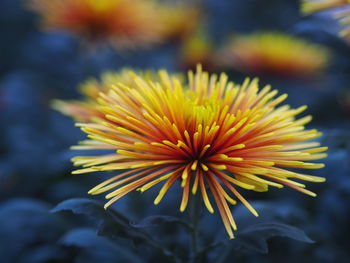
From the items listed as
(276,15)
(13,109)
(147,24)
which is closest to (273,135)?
(147,24)

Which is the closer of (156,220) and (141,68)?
(156,220)

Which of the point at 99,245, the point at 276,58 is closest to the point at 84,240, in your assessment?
the point at 99,245

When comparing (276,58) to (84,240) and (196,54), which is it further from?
(84,240)

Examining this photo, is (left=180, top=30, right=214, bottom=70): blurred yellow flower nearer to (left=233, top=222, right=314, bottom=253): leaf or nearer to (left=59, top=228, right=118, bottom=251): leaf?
(left=59, top=228, right=118, bottom=251): leaf

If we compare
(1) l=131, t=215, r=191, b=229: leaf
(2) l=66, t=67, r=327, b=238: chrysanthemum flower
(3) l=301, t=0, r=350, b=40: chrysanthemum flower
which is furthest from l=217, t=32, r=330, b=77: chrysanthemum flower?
(1) l=131, t=215, r=191, b=229: leaf

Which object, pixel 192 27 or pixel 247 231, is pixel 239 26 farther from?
pixel 247 231

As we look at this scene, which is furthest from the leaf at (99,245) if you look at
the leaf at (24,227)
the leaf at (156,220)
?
the leaf at (156,220)

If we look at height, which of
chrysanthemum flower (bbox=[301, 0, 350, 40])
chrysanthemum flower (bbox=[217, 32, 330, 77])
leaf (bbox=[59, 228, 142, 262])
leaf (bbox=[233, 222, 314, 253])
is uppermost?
chrysanthemum flower (bbox=[217, 32, 330, 77])

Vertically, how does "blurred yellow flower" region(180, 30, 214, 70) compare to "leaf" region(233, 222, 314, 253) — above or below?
above
